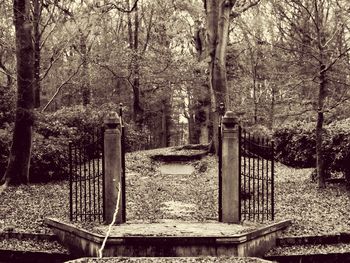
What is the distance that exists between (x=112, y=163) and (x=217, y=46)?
449 inches

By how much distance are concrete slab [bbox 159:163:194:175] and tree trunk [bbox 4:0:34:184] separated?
5.91 meters

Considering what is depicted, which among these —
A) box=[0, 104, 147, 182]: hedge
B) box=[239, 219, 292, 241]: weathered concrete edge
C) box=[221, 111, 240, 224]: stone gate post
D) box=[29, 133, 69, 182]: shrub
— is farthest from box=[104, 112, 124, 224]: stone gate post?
box=[29, 133, 69, 182]: shrub

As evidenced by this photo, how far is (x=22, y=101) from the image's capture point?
43.1 feet

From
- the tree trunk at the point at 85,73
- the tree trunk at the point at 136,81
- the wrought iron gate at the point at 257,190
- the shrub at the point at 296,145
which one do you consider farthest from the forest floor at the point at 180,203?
the tree trunk at the point at 136,81

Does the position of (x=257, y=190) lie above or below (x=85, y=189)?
below

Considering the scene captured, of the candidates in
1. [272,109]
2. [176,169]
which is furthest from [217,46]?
[272,109]

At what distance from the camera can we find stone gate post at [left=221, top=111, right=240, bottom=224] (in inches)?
340

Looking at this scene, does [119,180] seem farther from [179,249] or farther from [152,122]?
[152,122]

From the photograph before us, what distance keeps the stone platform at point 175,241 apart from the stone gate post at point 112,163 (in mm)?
502

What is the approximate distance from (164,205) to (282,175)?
21.6 ft

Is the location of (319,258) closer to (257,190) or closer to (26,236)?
(257,190)

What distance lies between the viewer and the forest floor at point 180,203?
9273 mm

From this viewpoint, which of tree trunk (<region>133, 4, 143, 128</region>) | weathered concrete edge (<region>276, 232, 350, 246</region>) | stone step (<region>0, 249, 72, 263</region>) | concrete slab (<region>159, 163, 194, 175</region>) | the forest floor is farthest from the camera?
tree trunk (<region>133, 4, 143, 128</region>)

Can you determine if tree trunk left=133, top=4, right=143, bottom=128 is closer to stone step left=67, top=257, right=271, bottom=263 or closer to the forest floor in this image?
the forest floor
